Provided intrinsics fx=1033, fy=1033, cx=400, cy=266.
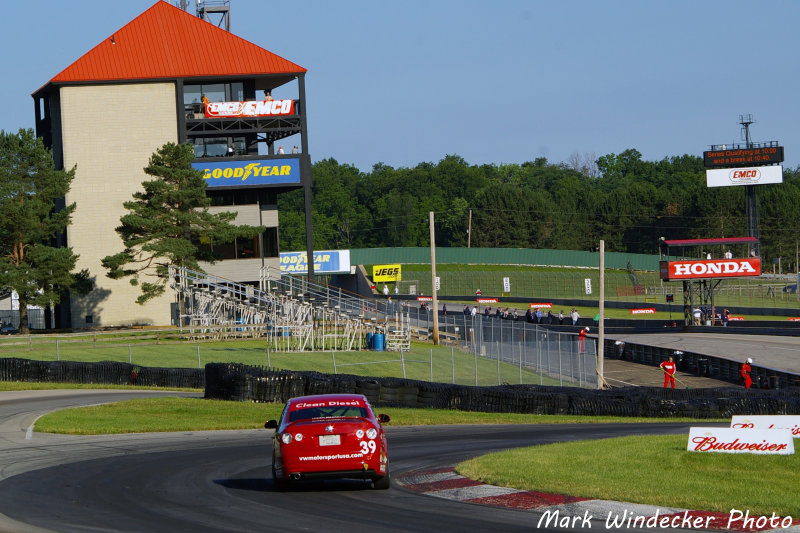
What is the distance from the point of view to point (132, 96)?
6950cm

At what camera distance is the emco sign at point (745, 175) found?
398 ft

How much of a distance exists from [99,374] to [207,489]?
88.0 feet

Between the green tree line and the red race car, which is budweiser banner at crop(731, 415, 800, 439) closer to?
the red race car

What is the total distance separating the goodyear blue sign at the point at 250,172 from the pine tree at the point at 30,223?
1033 cm

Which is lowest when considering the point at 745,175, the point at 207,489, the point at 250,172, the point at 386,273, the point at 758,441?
the point at 207,489

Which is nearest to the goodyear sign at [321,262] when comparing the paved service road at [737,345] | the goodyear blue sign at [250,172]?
the goodyear blue sign at [250,172]

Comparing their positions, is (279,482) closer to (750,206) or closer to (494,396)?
(494,396)

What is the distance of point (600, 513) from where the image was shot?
492 inches

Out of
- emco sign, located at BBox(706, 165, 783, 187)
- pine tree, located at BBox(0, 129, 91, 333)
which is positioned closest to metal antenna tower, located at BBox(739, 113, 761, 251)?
emco sign, located at BBox(706, 165, 783, 187)

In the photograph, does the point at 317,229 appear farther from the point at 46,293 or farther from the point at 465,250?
the point at 46,293

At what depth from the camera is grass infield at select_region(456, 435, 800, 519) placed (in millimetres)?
13091

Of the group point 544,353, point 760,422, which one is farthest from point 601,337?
point 760,422

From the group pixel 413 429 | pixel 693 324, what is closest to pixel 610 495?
pixel 413 429

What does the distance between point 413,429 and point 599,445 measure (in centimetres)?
839
